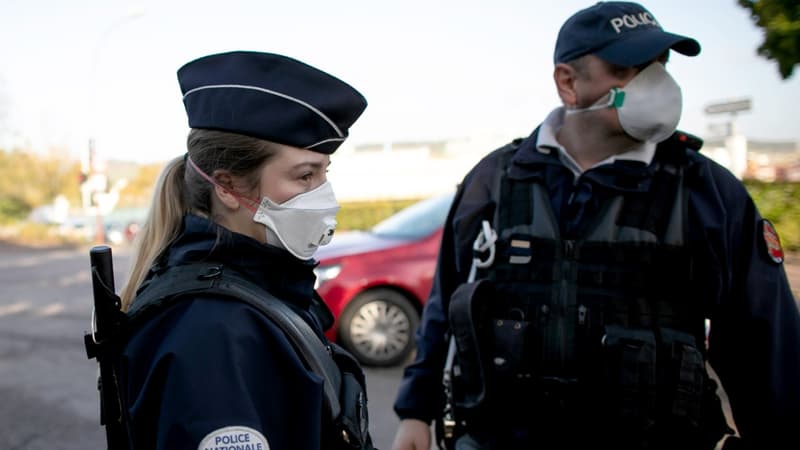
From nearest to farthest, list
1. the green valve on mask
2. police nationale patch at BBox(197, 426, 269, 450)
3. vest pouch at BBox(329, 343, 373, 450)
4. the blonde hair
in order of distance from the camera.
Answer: police nationale patch at BBox(197, 426, 269, 450), vest pouch at BBox(329, 343, 373, 450), the blonde hair, the green valve on mask

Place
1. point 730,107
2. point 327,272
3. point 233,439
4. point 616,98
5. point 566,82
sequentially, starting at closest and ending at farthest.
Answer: point 233,439, point 616,98, point 566,82, point 327,272, point 730,107

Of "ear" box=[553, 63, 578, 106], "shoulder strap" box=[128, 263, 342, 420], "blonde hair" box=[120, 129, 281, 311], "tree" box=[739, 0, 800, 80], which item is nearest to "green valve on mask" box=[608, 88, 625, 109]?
"ear" box=[553, 63, 578, 106]

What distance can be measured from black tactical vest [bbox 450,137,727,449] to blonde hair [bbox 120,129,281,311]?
766mm

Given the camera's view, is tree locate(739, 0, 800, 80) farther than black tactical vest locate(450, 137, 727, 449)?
Yes

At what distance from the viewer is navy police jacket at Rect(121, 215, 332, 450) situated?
3.75 feet

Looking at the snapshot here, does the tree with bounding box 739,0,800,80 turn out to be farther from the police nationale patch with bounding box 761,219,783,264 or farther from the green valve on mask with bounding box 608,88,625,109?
the police nationale patch with bounding box 761,219,783,264

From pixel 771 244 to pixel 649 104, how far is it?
19.5 inches

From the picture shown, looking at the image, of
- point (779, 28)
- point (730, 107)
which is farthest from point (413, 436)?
point (730, 107)

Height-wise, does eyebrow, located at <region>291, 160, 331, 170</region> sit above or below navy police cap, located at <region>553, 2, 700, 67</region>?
below

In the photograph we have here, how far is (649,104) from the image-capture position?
1.94m

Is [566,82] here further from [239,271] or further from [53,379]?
[53,379]

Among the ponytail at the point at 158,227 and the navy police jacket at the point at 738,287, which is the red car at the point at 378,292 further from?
the ponytail at the point at 158,227

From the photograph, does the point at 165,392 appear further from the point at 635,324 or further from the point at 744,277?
the point at 744,277

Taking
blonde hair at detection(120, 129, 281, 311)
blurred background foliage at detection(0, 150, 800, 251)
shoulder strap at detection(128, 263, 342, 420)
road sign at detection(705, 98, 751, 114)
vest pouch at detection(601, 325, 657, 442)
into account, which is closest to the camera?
shoulder strap at detection(128, 263, 342, 420)
